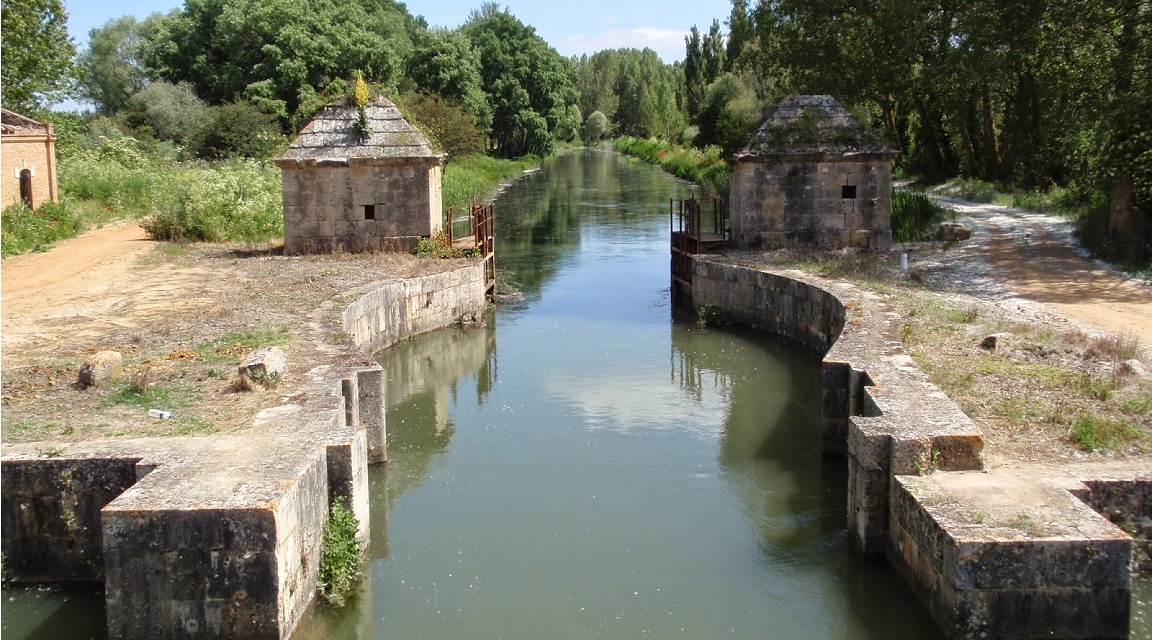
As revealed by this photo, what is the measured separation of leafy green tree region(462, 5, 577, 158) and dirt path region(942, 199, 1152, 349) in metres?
38.6

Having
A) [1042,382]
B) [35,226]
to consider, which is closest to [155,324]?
[1042,382]

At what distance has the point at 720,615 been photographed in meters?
7.18

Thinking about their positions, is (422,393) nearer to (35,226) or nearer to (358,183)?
(358,183)

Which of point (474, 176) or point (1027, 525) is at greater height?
point (474, 176)

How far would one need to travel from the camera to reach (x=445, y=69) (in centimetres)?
4638

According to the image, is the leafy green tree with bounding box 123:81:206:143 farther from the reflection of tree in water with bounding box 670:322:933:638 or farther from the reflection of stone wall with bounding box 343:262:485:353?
the reflection of tree in water with bounding box 670:322:933:638

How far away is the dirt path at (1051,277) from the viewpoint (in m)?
12.6

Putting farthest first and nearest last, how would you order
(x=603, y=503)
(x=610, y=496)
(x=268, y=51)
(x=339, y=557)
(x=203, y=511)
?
1. (x=268, y=51)
2. (x=610, y=496)
3. (x=603, y=503)
4. (x=339, y=557)
5. (x=203, y=511)

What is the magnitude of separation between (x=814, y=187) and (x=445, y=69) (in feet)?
103

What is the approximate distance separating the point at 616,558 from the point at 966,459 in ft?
8.53

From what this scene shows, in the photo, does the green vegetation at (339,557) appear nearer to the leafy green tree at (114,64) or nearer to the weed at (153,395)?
the weed at (153,395)

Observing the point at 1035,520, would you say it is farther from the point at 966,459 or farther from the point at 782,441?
the point at 782,441

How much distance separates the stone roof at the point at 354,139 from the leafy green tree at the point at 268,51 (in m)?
18.1

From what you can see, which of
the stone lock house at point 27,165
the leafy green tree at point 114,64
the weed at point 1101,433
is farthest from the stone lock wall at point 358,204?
the leafy green tree at point 114,64
